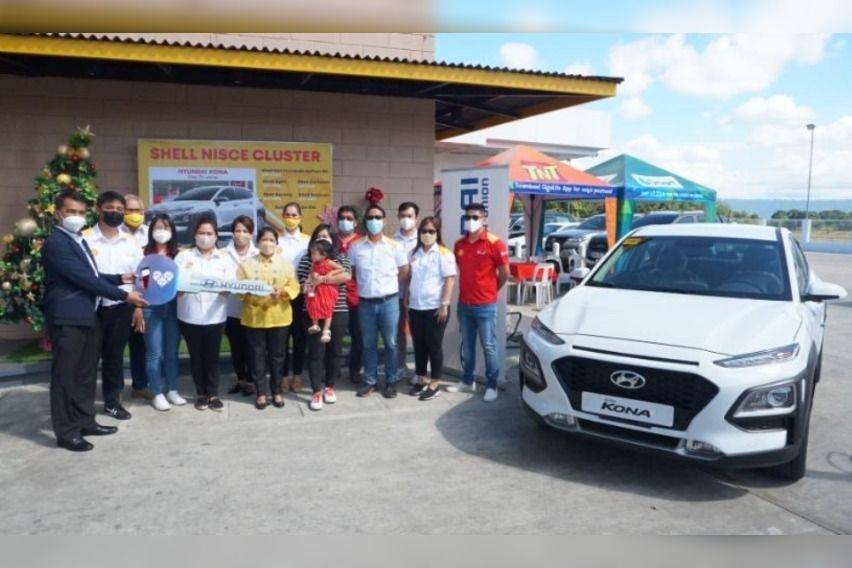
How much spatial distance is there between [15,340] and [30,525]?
16.0ft

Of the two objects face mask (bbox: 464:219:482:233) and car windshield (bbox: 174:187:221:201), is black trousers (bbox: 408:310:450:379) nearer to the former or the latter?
face mask (bbox: 464:219:482:233)

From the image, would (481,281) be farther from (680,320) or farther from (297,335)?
(680,320)

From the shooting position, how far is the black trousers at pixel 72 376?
15.9 ft

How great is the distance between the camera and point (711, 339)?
418 centimetres

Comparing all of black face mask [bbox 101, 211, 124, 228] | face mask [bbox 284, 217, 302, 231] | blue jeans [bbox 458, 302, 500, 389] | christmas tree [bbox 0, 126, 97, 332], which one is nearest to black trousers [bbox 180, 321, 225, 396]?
black face mask [bbox 101, 211, 124, 228]

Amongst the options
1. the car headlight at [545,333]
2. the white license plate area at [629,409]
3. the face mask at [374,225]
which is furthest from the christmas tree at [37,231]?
the white license plate area at [629,409]

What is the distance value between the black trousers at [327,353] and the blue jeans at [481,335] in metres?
1.15

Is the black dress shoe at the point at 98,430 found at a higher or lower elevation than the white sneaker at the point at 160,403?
lower

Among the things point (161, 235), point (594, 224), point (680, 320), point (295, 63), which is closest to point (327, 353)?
point (161, 235)

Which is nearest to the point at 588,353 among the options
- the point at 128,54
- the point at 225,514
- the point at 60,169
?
the point at 225,514

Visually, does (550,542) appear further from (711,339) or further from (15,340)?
(15,340)

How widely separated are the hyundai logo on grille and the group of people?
2.05 m

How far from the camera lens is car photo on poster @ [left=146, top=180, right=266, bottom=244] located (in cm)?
796

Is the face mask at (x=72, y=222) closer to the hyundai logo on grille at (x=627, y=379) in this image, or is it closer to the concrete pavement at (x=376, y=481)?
the concrete pavement at (x=376, y=481)
